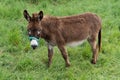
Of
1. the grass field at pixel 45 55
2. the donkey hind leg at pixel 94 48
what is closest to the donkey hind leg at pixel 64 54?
the grass field at pixel 45 55

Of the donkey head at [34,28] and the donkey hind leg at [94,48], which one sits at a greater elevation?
the donkey head at [34,28]

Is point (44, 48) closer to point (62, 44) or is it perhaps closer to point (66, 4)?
point (62, 44)

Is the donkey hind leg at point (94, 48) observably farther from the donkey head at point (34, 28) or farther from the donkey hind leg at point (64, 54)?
the donkey head at point (34, 28)

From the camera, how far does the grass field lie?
19.4ft

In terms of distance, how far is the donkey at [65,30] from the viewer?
542cm

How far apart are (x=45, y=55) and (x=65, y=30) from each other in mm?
903

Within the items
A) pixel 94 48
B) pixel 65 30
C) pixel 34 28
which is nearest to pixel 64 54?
pixel 65 30

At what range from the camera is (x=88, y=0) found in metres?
9.89

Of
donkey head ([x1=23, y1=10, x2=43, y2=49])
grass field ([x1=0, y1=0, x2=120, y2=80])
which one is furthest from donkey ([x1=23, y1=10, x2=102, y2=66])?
grass field ([x1=0, y1=0, x2=120, y2=80])

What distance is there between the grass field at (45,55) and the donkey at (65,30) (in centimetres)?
22

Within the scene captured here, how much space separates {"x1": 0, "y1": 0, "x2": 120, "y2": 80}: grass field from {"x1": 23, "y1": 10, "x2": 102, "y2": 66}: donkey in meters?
0.22

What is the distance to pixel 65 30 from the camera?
19.7 ft

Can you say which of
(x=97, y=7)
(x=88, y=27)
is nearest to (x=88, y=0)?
(x=97, y=7)

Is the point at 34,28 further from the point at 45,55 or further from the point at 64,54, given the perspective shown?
the point at 45,55
